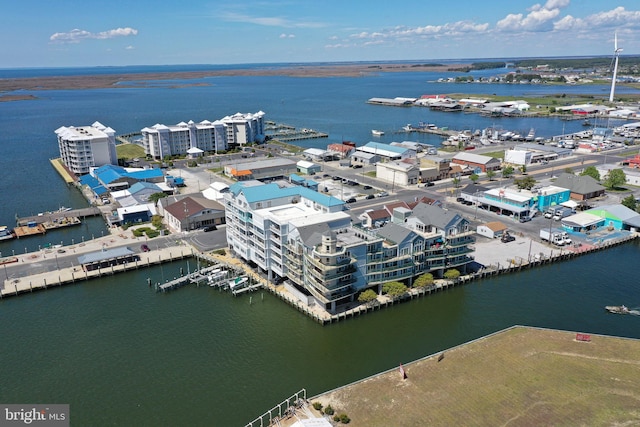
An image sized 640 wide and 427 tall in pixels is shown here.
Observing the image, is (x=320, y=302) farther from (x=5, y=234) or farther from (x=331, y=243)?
(x=5, y=234)

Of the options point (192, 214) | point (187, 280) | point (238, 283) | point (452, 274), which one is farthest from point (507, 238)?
point (192, 214)

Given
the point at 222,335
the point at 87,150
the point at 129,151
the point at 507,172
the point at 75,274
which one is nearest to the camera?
the point at 222,335

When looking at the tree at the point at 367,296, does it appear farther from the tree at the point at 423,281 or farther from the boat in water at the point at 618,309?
the boat in water at the point at 618,309

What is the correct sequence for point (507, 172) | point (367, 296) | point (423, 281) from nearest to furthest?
point (367, 296) → point (423, 281) → point (507, 172)

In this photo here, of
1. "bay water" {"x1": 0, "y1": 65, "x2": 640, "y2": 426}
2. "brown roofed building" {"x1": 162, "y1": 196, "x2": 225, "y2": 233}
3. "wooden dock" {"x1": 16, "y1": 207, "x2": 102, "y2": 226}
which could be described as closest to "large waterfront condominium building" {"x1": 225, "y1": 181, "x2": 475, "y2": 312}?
"bay water" {"x1": 0, "y1": 65, "x2": 640, "y2": 426}

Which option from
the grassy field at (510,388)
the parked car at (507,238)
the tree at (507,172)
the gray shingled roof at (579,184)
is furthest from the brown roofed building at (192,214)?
the tree at (507,172)

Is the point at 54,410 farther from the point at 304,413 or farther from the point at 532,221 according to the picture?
the point at 532,221

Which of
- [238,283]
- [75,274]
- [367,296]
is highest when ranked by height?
[75,274]
